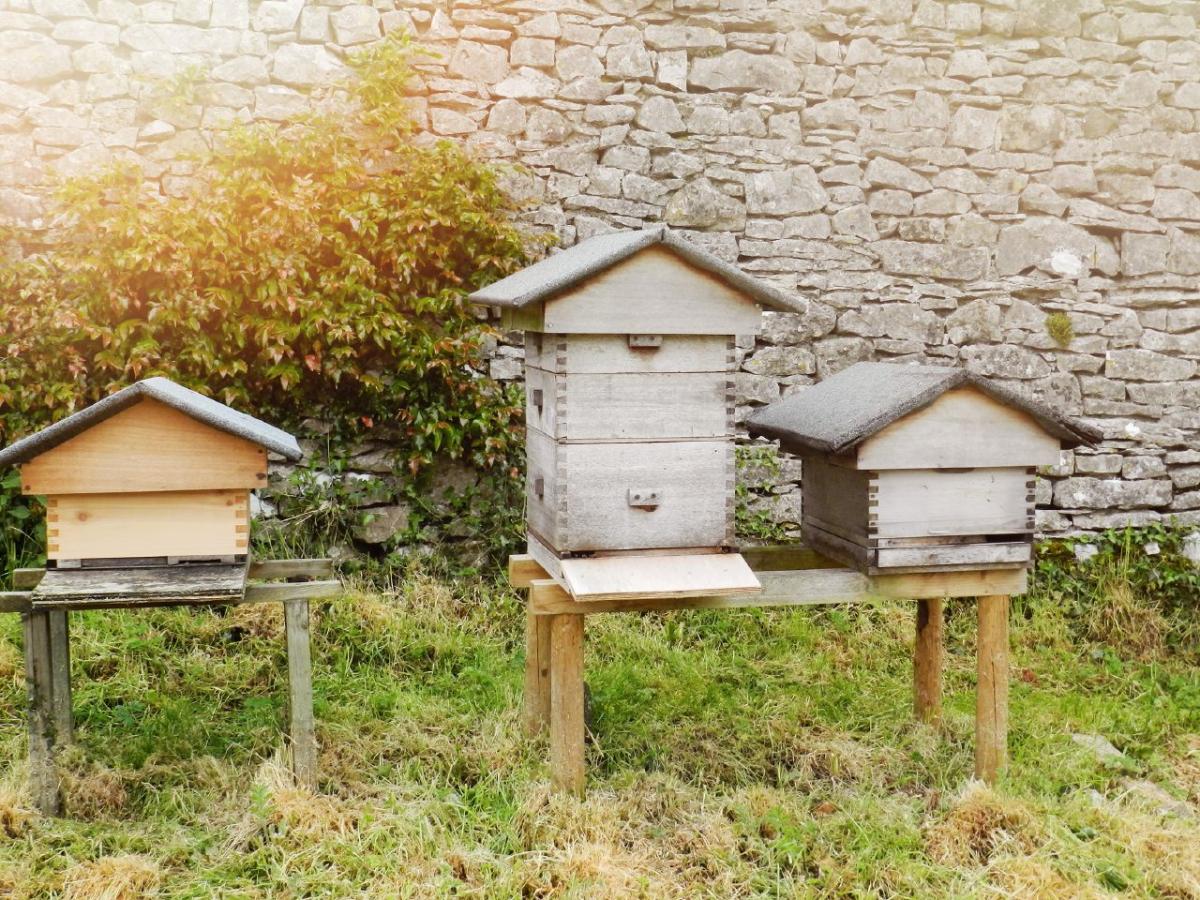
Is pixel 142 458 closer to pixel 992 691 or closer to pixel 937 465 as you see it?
pixel 937 465

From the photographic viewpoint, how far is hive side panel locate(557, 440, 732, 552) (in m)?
3.67

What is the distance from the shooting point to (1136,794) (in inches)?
169

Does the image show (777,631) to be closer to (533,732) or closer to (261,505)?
(533,732)

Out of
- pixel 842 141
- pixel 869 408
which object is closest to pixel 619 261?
pixel 869 408

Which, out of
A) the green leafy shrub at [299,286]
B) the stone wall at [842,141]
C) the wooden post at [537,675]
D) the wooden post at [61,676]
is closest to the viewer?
the wooden post at [61,676]

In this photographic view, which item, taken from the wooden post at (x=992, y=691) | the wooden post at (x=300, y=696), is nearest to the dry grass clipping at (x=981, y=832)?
the wooden post at (x=992, y=691)

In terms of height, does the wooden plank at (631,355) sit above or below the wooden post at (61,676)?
above

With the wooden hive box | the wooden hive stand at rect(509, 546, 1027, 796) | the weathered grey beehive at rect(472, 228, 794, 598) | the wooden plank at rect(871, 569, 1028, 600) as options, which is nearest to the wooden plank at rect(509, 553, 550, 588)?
the wooden hive stand at rect(509, 546, 1027, 796)

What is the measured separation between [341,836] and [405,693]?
1.23m

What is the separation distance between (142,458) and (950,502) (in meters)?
2.71

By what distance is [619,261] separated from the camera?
142 inches

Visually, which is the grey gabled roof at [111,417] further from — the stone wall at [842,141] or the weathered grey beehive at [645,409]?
the stone wall at [842,141]

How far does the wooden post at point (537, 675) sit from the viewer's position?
4.50 m

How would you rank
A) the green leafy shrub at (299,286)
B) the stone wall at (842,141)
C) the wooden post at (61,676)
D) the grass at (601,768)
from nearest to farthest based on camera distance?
the grass at (601,768), the wooden post at (61,676), the green leafy shrub at (299,286), the stone wall at (842,141)
